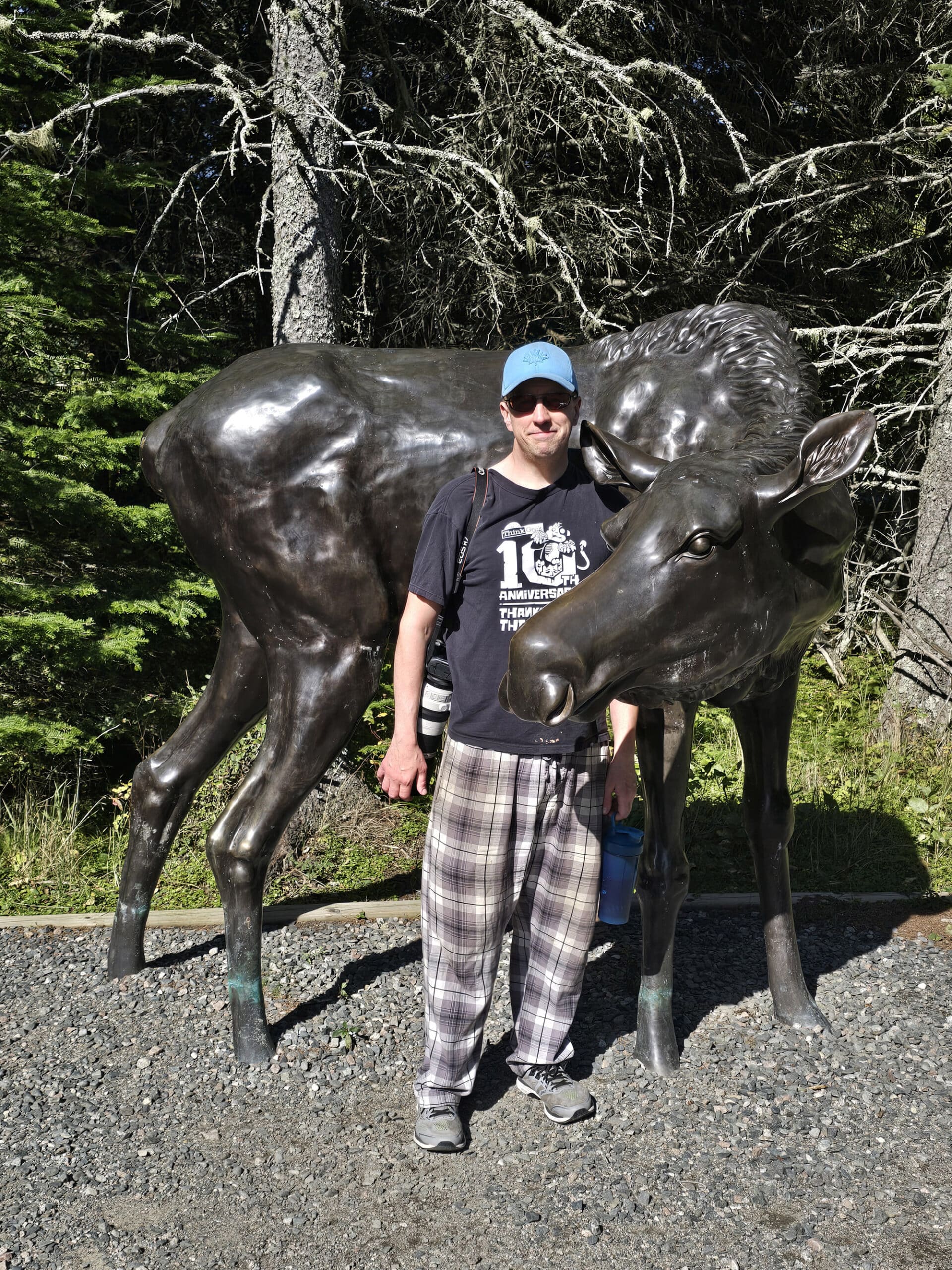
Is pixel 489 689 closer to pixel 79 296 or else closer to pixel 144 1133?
pixel 144 1133

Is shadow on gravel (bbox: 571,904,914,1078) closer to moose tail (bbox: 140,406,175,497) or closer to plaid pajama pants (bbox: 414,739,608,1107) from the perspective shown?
plaid pajama pants (bbox: 414,739,608,1107)

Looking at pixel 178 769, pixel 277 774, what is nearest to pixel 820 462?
pixel 277 774

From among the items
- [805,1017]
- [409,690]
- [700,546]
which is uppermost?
[700,546]

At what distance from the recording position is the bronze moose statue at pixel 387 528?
10.3 ft

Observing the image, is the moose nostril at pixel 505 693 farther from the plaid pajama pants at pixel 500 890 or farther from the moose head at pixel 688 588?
the plaid pajama pants at pixel 500 890

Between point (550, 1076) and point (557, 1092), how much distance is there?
7 centimetres

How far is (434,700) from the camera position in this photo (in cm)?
316

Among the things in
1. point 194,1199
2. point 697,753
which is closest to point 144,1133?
point 194,1199

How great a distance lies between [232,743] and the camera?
4.05 metres

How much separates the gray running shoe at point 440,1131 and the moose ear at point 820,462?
1.98 meters

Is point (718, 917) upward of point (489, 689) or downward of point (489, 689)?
downward

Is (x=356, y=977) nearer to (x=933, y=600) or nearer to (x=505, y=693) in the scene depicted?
(x=505, y=693)

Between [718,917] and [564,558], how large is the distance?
8.10ft

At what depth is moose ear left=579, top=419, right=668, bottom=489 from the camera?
9.21ft
